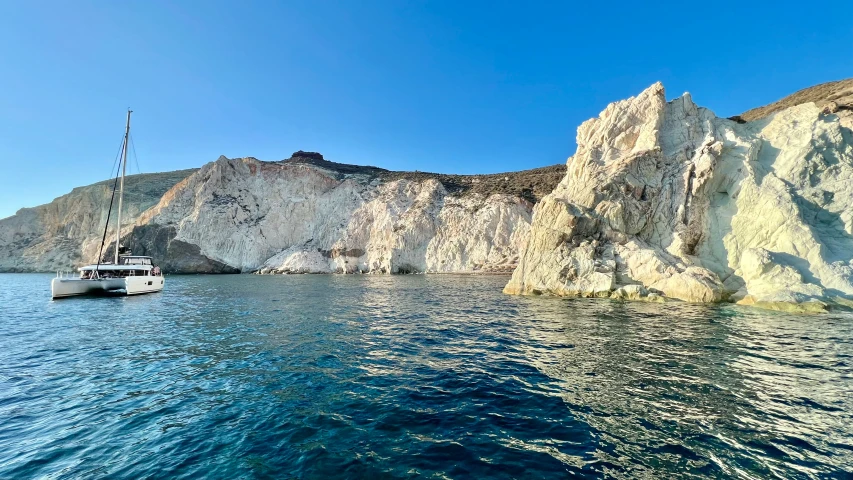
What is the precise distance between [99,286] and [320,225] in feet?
173

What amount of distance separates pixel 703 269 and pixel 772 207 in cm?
677

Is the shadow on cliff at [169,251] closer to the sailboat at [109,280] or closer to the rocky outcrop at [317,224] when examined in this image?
the rocky outcrop at [317,224]

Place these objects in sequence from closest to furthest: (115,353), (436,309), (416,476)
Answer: (416,476) < (115,353) < (436,309)

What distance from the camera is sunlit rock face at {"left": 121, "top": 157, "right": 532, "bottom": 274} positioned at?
2940 inches

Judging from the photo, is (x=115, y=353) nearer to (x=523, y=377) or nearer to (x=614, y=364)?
(x=523, y=377)

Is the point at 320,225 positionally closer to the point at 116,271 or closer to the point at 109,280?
the point at 116,271

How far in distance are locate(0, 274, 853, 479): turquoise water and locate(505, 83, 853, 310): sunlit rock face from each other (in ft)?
25.1

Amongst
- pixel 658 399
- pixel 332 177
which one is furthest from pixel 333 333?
pixel 332 177

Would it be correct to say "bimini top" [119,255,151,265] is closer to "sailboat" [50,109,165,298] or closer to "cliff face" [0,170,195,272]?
"sailboat" [50,109,165,298]

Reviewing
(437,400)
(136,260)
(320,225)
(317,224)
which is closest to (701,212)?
(437,400)

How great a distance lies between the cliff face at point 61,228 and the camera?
328 feet

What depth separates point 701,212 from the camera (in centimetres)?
3219

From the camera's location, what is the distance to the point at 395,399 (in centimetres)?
1038

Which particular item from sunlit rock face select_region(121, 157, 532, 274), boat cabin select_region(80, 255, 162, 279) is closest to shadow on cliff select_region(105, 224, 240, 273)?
sunlit rock face select_region(121, 157, 532, 274)
